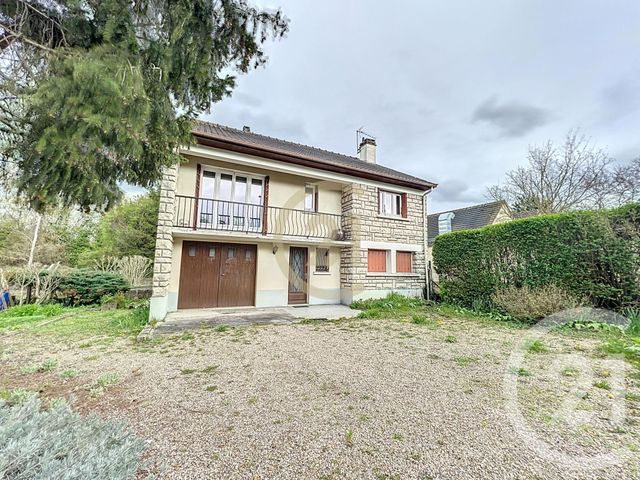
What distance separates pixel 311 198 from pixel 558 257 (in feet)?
25.9

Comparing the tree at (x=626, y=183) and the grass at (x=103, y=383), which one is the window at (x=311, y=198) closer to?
the grass at (x=103, y=383)

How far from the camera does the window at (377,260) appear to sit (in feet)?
Result: 36.3

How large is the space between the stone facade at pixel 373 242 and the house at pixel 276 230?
0.13 ft

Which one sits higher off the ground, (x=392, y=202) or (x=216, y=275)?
(x=392, y=202)

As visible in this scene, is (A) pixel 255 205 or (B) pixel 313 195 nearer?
(A) pixel 255 205

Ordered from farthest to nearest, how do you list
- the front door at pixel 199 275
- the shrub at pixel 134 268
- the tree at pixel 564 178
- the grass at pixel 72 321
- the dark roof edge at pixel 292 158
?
the tree at pixel 564 178 < the shrub at pixel 134 268 < the front door at pixel 199 275 < the dark roof edge at pixel 292 158 < the grass at pixel 72 321

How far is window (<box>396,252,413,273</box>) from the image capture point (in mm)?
11672

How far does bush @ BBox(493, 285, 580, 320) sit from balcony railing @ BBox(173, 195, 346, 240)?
5724 mm

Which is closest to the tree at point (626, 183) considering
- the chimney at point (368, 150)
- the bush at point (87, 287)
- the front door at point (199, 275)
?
the chimney at point (368, 150)

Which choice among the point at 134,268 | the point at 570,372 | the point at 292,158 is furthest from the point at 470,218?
the point at 134,268

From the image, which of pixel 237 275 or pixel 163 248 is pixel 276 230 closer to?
pixel 237 275

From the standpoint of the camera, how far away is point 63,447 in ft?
5.57

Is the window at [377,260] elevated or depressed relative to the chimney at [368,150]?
depressed

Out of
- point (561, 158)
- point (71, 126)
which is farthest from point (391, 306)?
point (561, 158)
